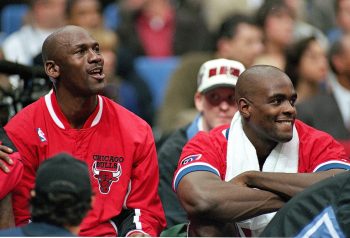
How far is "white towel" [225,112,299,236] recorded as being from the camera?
539cm

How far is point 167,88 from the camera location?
371 inches

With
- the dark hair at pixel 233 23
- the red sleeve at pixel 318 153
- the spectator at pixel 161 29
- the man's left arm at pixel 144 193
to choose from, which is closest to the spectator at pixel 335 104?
the dark hair at pixel 233 23

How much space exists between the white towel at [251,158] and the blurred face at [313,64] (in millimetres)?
3342

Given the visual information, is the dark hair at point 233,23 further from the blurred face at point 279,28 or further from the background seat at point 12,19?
the background seat at point 12,19

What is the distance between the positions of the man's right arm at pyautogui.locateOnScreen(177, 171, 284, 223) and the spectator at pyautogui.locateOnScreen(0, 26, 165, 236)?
427 mm

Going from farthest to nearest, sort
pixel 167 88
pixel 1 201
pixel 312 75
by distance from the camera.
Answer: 1. pixel 167 88
2. pixel 312 75
3. pixel 1 201

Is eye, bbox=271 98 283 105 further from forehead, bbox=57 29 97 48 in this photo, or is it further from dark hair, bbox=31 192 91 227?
dark hair, bbox=31 192 91 227

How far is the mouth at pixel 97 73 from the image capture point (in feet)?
17.8

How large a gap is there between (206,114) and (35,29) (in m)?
3.22

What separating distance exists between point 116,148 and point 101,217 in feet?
1.23

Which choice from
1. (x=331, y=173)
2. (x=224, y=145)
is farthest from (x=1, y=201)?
(x=331, y=173)

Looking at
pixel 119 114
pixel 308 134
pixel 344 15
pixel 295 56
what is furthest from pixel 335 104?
pixel 119 114

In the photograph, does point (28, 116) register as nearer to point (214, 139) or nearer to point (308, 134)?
point (214, 139)

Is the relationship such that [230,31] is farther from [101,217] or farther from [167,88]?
[101,217]
